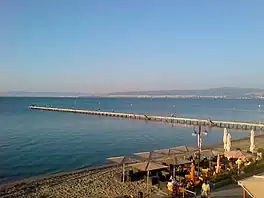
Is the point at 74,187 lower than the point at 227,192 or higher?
lower

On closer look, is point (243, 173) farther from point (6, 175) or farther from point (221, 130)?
point (221, 130)

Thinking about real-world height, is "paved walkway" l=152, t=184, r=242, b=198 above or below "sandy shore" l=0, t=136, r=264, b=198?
above

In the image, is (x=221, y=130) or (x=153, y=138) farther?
(x=221, y=130)

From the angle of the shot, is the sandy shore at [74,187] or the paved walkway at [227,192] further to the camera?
the sandy shore at [74,187]

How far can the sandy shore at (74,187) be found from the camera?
16298mm

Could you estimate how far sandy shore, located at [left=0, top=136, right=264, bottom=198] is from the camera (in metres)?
16.3

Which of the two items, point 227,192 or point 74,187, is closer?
point 227,192

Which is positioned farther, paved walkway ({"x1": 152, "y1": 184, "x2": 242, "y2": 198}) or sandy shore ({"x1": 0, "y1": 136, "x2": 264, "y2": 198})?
sandy shore ({"x1": 0, "y1": 136, "x2": 264, "y2": 198})

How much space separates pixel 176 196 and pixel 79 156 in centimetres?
1547

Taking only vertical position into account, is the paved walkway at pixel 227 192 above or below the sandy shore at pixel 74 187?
above

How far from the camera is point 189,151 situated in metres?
20.4

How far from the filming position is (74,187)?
17.6 metres

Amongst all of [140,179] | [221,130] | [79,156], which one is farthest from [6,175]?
[221,130]

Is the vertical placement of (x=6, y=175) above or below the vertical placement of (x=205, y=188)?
below
